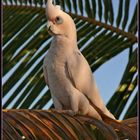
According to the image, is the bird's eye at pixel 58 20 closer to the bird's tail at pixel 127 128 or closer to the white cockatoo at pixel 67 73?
the white cockatoo at pixel 67 73

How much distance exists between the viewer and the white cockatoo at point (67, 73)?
1.71 m

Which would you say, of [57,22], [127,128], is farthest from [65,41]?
[127,128]

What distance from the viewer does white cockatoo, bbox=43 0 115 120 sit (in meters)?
1.71


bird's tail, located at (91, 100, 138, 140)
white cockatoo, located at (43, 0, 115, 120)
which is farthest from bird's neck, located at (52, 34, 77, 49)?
bird's tail, located at (91, 100, 138, 140)

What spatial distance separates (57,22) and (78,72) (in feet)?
0.55

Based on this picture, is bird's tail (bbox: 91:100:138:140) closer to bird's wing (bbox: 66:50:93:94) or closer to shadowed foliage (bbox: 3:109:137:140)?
shadowed foliage (bbox: 3:109:137:140)

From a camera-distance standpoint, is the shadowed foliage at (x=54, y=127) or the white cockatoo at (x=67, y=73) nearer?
the shadowed foliage at (x=54, y=127)

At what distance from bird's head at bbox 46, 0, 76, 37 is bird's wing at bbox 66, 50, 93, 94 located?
0.08m

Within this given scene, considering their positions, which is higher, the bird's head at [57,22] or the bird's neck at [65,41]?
the bird's head at [57,22]

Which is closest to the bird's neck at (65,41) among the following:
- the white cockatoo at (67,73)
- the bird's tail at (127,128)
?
the white cockatoo at (67,73)

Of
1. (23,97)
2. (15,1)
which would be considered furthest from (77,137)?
(15,1)

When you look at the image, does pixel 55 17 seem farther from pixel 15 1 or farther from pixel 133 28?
pixel 15 1

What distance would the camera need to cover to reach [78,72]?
1.74 metres

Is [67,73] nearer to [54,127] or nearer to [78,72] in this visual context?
[78,72]
